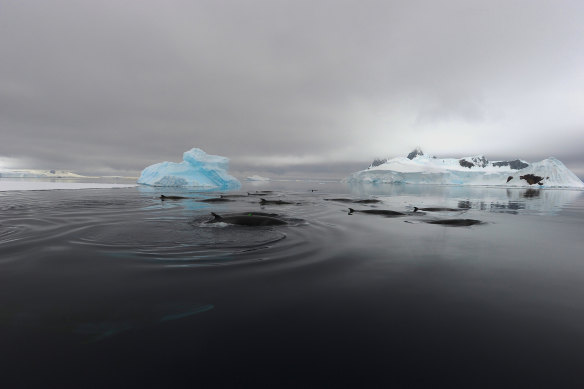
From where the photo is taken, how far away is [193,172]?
55312 millimetres

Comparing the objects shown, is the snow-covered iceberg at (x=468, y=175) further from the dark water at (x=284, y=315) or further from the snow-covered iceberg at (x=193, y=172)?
the dark water at (x=284, y=315)

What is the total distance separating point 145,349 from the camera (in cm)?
282

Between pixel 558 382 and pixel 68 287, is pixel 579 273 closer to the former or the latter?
pixel 558 382

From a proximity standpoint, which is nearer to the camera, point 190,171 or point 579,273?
point 579,273

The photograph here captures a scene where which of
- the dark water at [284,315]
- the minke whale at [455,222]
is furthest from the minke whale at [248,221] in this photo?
the minke whale at [455,222]

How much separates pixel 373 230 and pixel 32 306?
9684mm

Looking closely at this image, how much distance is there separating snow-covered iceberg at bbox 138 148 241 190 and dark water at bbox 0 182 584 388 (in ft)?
155

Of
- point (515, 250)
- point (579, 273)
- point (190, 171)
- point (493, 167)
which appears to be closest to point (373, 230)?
point (515, 250)

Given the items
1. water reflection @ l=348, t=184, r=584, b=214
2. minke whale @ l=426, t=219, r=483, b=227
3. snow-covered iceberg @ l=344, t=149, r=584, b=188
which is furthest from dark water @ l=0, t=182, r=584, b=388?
snow-covered iceberg @ l=344, t=149, r=584, b=188

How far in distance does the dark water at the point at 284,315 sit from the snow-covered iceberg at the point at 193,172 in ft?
155

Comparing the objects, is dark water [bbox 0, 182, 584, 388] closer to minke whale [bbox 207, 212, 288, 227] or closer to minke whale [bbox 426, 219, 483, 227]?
minke whale [bbox 207, 212, 288, 227]

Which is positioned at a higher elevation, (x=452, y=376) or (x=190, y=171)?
(x=190, y=171)

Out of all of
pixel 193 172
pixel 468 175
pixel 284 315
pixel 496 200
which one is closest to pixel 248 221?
pixel 284 315

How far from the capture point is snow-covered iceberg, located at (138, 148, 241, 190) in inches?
2044
